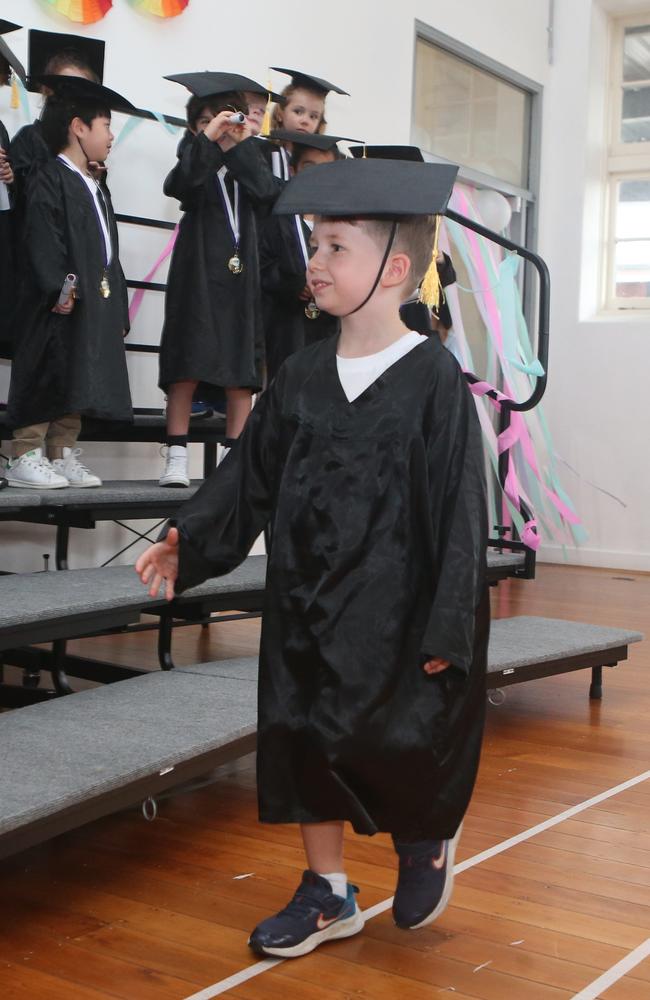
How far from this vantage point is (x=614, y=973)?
1836mm

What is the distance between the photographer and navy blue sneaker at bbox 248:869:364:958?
1.84 meters

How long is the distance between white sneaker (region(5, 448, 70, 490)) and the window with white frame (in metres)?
5.16

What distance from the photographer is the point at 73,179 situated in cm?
366

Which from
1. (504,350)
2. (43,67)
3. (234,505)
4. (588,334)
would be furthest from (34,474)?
(588,334)

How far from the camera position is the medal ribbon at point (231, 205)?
398cm

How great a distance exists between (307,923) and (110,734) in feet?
2.01

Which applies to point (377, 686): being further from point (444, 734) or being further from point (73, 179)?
point (73, 179)

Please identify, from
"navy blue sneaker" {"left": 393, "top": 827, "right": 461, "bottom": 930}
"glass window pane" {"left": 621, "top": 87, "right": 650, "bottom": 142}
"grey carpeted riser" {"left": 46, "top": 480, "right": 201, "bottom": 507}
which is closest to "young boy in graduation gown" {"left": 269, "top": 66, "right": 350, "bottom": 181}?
"grey carpeted riser" {"left": 46, "top": 480, "right": 201, "bottom": 507}

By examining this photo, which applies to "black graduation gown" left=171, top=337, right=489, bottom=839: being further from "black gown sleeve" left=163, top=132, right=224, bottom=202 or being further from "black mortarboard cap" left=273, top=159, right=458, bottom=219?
"black gown sleeve" left=163, top=132, right=224, bottom=202

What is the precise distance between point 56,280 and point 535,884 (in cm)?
219

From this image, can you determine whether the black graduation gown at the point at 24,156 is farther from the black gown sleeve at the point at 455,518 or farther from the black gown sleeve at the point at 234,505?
the black gown sleeve at the point at 455,518

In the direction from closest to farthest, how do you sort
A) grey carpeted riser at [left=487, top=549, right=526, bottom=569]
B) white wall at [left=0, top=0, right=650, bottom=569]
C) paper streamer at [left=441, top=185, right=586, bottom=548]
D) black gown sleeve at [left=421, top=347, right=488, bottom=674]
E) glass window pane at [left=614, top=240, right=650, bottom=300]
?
1. black gown sleeve at [left=421, top=347, right=488, bottom=674]
2. grey carpeted riser at [left=487, top=549, right=526, bottom=569]
3. white wall at [left=0, top=0, right=650, bottom=569]
4. paper streamer at [left=441, top=185, right=586, bottom=548]
5. glass window pane at [left=614, top=240, right=650, bottom=300]

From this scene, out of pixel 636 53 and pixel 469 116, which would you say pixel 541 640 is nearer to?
pixel 469 116

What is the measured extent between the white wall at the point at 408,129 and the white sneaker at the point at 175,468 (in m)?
0.73
